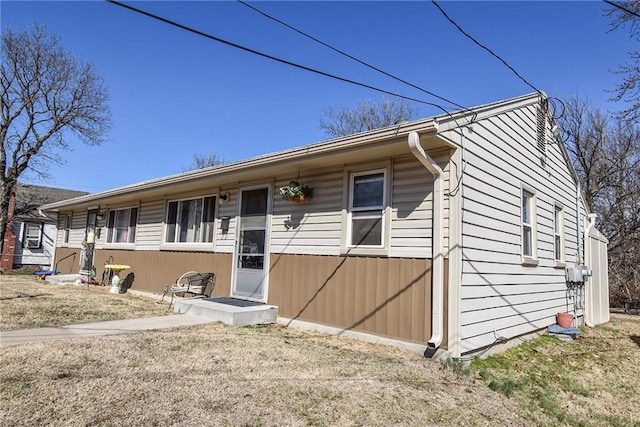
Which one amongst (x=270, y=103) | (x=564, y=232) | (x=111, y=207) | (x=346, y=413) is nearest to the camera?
(x=346, y=413)

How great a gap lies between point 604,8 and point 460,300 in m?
6.33

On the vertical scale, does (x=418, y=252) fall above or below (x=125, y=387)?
above

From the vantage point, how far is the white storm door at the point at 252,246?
307 inches

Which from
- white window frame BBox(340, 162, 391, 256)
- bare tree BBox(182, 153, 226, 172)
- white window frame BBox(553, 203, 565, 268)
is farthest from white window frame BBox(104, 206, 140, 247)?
bare tree BBox(182, 153, 226, 172)

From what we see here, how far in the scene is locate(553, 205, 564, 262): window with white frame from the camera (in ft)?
28.5

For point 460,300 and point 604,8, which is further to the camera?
point 604,8

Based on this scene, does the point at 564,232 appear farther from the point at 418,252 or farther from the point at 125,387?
the point at 125,387

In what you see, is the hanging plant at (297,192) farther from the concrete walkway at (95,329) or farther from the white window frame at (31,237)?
the white window frame at (31,237)

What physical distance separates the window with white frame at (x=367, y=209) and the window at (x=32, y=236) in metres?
24.0

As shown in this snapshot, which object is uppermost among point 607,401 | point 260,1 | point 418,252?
point 260,1

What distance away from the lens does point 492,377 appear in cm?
474

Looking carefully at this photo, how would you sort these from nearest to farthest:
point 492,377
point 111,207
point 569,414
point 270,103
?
point 569,414 → point 492,377 → point 111,207 → point 270,103

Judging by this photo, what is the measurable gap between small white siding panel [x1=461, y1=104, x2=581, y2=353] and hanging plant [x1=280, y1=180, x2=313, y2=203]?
2607 millimetres

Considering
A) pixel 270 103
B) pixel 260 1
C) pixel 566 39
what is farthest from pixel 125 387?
pixel 270 103
